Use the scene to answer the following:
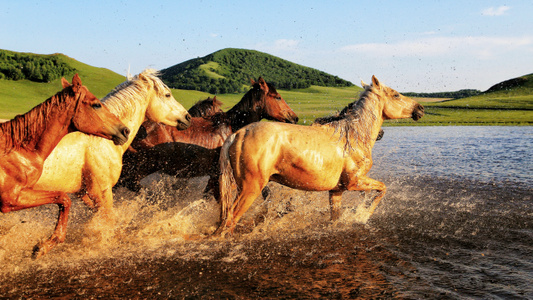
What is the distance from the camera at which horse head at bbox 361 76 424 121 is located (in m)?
6.36

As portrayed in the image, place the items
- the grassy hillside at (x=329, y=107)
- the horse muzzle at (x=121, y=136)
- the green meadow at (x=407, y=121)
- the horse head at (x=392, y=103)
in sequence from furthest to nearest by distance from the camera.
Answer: the grassy hillside at (x=329, y=107), the green meadow at (x=407, y=121), the horse head at (x=392, y=103), the horse muzzle at (x=121, y=136)

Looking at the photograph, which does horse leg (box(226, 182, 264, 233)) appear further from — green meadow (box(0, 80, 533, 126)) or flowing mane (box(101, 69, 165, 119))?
green meadow (box(0, 80, 533, 126))

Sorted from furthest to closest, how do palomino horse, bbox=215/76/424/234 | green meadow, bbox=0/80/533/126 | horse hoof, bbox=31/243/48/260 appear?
green meadow, bbox=0/80/533/126 → palomino horse, bbox=215/76/424/234 → horse hoof, bbox=31/243/48/260

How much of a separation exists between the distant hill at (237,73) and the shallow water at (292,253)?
211ft

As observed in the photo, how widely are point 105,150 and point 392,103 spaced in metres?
4.27

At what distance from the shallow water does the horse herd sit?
0.39 m

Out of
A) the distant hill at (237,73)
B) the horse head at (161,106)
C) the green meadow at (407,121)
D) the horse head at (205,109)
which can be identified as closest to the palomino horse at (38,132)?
the horse head at (161,106)

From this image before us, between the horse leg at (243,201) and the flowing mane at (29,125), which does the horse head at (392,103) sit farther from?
the flowing mane at (29,125)

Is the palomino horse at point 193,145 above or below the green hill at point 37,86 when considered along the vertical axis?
below

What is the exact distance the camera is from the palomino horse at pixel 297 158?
5.22 metres

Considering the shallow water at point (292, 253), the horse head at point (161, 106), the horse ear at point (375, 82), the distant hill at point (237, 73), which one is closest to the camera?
the shallow water at point (292, 253)

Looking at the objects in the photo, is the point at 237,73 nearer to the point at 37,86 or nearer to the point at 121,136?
the point at 37,86

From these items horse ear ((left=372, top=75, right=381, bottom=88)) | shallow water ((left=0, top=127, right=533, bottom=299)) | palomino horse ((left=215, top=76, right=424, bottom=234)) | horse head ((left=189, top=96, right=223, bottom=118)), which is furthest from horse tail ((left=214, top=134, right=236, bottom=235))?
horse head ((left=189, top=96, right=223, bottom=118))

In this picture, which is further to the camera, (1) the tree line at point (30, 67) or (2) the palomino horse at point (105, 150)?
(1) the tree line at point (30, 67)
